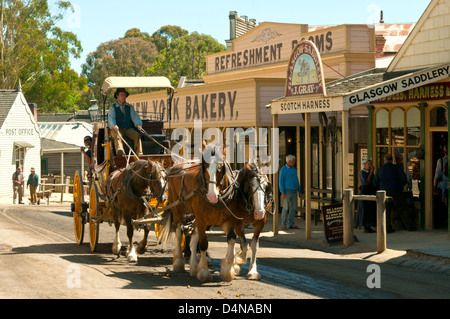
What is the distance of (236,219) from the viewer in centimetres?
1127

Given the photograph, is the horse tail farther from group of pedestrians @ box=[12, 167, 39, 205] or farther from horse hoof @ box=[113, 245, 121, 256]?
group of pedestrians @ box=[12, 167, 39, 205]

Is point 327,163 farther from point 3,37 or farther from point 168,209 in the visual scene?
point 3,37

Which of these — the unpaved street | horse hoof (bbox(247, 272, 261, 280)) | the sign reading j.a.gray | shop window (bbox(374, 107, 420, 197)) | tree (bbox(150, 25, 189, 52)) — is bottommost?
the unpaved street

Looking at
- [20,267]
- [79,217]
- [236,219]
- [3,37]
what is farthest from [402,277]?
[3,37]

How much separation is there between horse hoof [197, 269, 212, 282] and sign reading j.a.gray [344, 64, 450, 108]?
5.85 metres

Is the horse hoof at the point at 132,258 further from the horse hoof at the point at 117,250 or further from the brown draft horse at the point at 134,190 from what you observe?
the horse hoof at the point at 117,250

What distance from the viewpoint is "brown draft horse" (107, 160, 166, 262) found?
44.4ft

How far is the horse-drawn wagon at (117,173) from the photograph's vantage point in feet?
44.8

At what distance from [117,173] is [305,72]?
503cm

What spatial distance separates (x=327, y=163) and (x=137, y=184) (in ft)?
29.5

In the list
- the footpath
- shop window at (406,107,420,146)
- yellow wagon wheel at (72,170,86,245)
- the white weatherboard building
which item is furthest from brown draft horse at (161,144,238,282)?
the white weatherboard building

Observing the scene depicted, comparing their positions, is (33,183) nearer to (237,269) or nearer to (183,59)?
(237,269)

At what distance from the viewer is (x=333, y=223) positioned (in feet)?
51.7

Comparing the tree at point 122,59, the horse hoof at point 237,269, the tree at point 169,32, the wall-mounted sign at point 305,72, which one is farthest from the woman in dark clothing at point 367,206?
the tree at point 169,32
